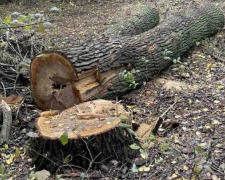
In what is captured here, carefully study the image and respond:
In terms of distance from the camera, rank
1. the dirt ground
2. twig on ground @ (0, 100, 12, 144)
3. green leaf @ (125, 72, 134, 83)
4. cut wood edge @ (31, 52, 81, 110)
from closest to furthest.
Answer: the dirt ground < twig on ground @ (0, 100, 12, 144) < cut wood edge @ (31, 52, 81, 110) < green leaf @ (125, 72, 134, 83)

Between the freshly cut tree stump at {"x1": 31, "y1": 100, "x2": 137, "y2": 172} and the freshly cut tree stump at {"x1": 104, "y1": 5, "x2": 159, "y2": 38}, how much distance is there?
3.20m


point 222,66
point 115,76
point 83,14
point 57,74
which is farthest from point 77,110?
point 83,14

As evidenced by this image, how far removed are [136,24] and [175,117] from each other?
3.05 metres

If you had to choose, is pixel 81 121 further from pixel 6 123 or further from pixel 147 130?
pixel 6 123

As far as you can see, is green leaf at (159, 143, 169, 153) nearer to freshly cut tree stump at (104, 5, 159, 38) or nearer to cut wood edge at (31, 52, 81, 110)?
cut wood edge at (31, 52, 81, 110)

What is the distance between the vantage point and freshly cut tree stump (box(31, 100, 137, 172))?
10.5 feet

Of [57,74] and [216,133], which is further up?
[57,74]

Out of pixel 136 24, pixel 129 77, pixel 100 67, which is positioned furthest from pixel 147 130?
pixel 136 24

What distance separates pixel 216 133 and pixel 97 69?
1.74 metres

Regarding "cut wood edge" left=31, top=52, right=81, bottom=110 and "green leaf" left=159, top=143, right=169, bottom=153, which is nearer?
"green leaf" left=159, top=143, right=169, bottom=153

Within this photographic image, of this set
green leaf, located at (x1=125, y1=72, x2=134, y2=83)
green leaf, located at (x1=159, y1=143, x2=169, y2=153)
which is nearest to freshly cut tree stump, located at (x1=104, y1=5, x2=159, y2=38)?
green leaf, located at (x1=125, y1=72, x2=134, y2=83)

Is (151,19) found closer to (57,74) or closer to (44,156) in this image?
(57,74)

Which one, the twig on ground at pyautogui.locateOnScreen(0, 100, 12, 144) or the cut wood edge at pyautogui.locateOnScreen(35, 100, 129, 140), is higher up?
the cut wood edge at pyautogui.locateOnScreen(35, 100, 129, 140)

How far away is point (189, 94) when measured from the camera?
15.5 ft
